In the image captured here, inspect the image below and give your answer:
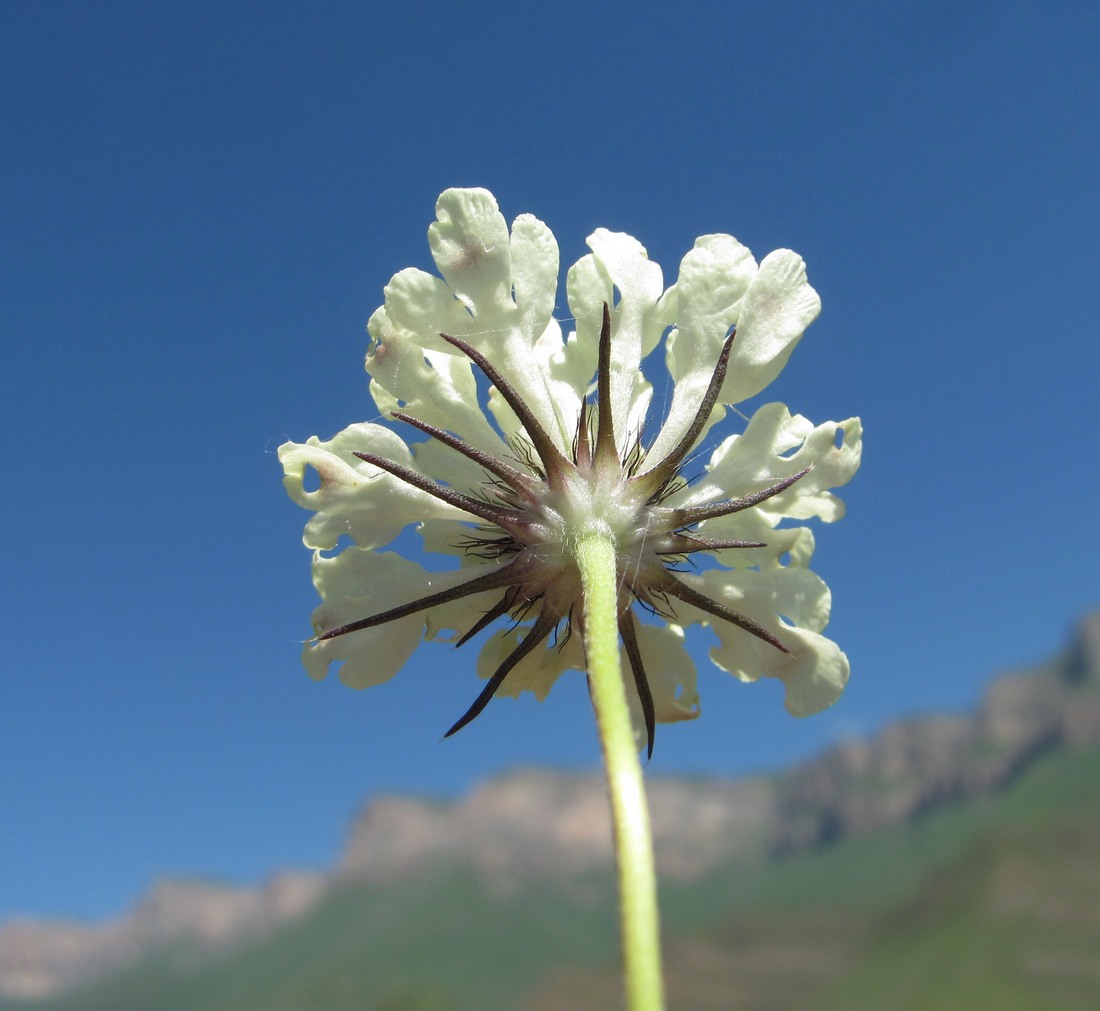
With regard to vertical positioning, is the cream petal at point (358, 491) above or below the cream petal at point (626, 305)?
below

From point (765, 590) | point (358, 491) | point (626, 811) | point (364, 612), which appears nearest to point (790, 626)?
point (765, 590)

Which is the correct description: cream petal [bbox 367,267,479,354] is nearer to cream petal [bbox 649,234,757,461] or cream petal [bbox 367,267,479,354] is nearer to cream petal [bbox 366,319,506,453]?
cream petal [bbox 366,319,506,453]

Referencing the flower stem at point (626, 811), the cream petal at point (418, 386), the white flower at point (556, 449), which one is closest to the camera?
the flower stem at point (626, 811)

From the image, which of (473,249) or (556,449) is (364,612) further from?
(473,249)

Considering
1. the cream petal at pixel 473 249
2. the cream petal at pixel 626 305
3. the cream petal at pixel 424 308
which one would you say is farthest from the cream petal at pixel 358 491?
the cream petal at pixel 626 305

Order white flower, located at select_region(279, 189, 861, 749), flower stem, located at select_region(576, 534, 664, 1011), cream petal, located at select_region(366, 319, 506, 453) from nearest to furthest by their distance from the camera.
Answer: flower stem, located at select_region(576, 534, 664, 1011) → white flower, located at select_region(279, 189, 861, 749) → cream petal, located at select_region(366, 319, 506, 453)

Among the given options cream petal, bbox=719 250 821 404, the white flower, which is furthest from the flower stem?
cream petal, bbox=719 250 821 404

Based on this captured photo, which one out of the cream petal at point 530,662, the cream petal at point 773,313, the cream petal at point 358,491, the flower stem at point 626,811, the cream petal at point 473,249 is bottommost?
the flower stem at point 626,811

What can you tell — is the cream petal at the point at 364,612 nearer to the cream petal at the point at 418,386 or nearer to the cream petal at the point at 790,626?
→ the cream petal at the point at 418,386
